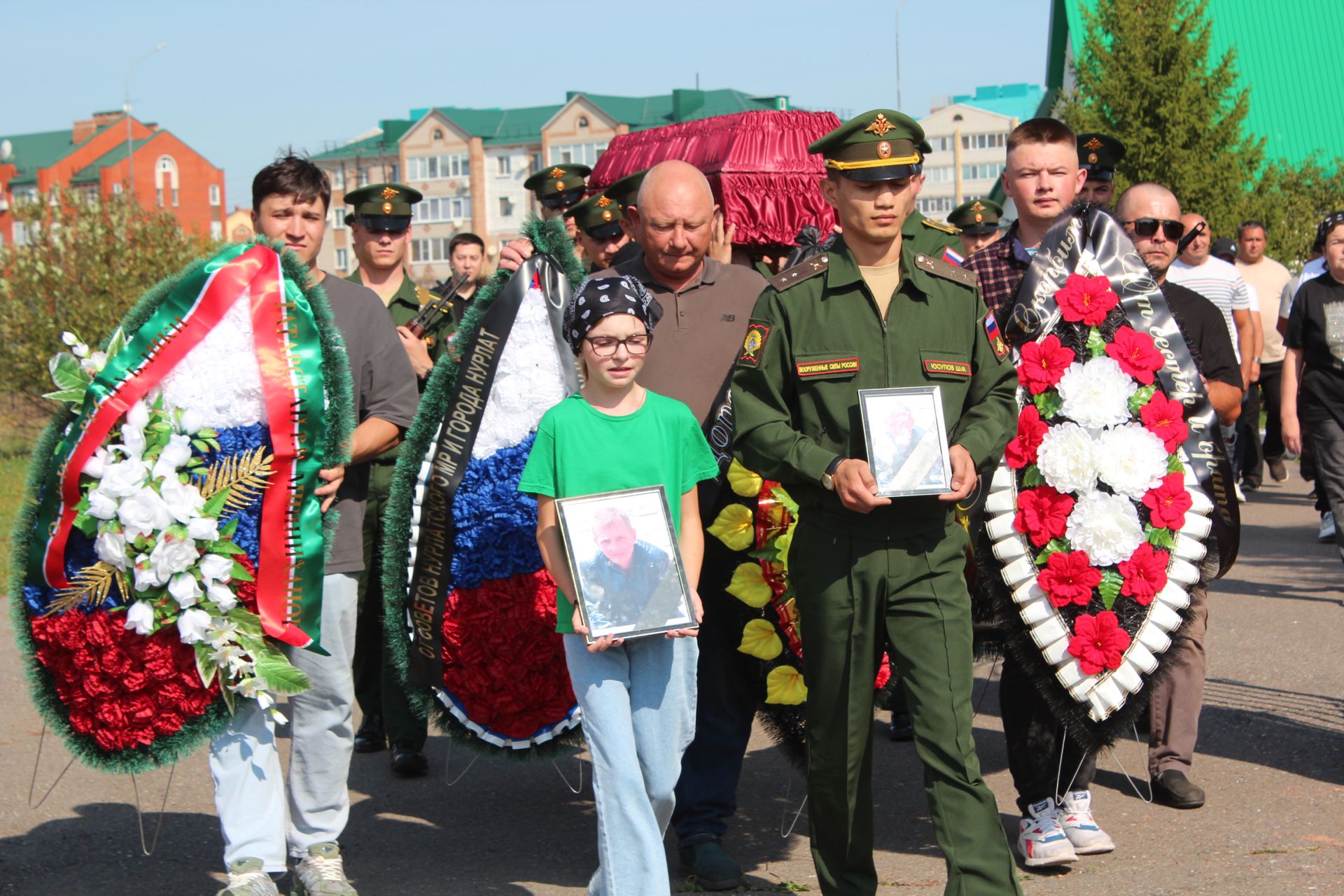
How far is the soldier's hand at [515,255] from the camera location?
5141 mm

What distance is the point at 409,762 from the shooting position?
6.11 metres

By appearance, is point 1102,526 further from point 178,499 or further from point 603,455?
point 178,499

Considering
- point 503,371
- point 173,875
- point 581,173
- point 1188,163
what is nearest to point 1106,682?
point 503,371

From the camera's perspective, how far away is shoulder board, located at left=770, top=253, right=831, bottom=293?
413cm

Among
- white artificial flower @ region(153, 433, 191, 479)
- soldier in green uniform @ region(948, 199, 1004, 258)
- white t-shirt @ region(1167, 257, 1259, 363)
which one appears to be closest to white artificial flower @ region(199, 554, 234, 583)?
white artificial flower @ region(153, 433, 191, 479)

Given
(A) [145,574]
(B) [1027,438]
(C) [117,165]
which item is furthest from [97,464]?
(C) [117,165]

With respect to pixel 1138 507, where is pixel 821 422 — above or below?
above

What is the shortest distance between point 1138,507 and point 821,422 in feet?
4.46

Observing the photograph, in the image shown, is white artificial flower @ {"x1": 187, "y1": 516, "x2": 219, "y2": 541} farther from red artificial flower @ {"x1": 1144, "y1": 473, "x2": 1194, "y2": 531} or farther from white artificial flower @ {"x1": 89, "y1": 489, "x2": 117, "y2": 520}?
red artificial flower @ {"x1": 1144, "y1": 473, "x2": 1194, "y2": 531}

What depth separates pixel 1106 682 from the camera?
4730mm

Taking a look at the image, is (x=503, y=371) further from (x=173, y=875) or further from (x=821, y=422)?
(x=173, y=875)

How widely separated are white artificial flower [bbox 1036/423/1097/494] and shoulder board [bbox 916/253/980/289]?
2.66 feet

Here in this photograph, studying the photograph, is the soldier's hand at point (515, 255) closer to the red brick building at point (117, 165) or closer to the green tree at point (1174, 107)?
the green tree at point (1174, 107)

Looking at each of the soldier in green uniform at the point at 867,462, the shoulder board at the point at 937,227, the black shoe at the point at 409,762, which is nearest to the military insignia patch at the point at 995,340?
the soldier in green uniform at the point at 867,462
